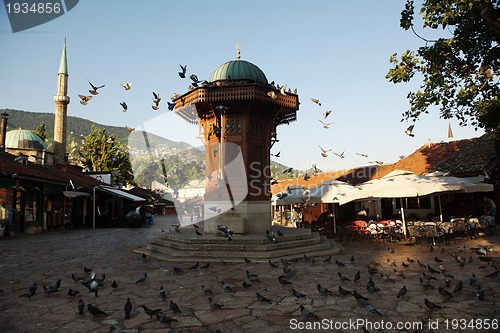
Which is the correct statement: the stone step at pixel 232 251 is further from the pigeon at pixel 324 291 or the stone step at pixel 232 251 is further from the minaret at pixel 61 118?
the minaret at pixel 61 118

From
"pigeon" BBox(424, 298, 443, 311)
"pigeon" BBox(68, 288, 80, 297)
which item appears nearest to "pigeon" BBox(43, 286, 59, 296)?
"pigeon" BBox(68, 288, 80, 297)

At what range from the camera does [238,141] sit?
11727 mm

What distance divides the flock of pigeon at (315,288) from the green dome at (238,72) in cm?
696

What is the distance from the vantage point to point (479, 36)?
37.6ft

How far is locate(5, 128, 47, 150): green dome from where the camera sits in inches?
1484

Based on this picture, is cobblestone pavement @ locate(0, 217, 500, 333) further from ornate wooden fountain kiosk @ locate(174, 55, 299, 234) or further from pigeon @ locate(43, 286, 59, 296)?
ornate wooden fountain kiosk @ locate(174, 55, 299, 234)

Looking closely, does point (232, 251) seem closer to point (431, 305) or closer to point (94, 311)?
point (94, 311)

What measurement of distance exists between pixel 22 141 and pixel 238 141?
3707 cm

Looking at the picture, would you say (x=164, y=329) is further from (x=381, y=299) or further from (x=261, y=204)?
(x=261, y=204)

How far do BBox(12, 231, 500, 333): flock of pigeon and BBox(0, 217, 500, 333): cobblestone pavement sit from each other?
0.02 m

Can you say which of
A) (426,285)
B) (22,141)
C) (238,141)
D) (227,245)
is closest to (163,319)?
(426,285)

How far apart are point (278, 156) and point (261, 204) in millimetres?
1994

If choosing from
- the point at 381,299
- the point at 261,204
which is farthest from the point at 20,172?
the point at 381,299

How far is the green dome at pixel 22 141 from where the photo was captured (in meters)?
37.7
